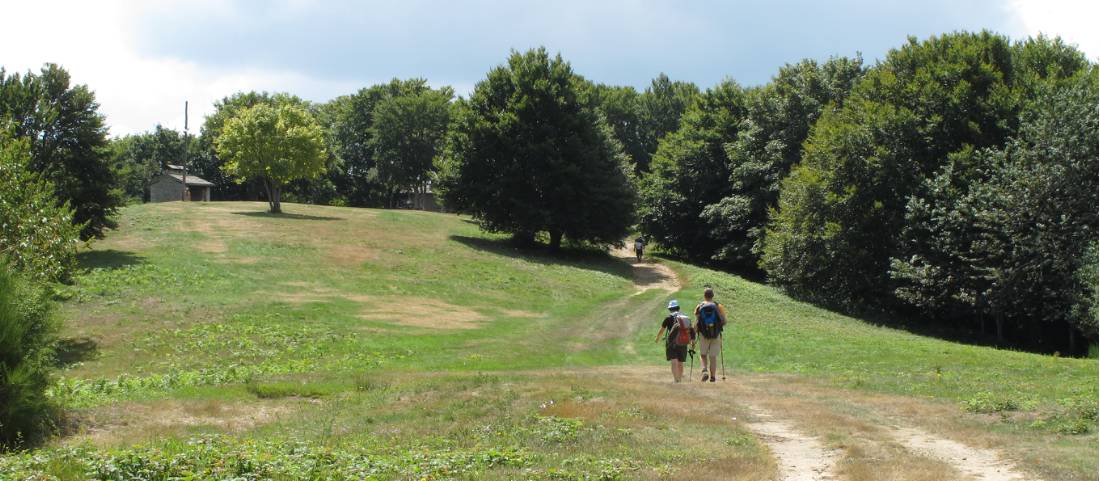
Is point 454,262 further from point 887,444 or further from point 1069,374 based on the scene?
point 887,444

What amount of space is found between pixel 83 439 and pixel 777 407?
12.4m

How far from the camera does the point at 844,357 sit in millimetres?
30078

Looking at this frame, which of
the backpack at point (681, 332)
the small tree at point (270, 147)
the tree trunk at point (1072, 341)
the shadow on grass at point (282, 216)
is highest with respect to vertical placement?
the small tree at point (270, 147)

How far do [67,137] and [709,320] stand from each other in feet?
132

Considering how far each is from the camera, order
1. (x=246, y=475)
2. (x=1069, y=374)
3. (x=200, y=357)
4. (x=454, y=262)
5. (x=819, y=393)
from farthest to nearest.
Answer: (x=454, y=262)
(x=200, y=357)
(x=1069, y=374)
(x=819, y=393)
(x=246, y=475)

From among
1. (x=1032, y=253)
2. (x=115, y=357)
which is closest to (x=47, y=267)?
(x=115, y=357)

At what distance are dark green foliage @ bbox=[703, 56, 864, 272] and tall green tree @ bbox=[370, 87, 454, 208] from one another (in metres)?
54.7

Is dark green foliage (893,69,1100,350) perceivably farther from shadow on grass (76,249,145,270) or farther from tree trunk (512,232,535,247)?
shadow on grass (76,249,145,270)

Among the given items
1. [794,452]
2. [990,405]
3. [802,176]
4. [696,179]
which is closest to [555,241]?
[696,179]

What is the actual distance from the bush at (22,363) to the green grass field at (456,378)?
627mm

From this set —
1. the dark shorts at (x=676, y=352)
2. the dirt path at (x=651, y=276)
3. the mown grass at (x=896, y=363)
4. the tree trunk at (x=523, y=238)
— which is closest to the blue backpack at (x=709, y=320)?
the dark shorts at (x=676, y=352)

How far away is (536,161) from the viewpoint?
65.5m

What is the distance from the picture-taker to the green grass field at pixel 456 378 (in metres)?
11.5

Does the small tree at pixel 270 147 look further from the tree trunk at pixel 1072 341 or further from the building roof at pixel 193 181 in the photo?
the tree trunk at pixel 1072 341
